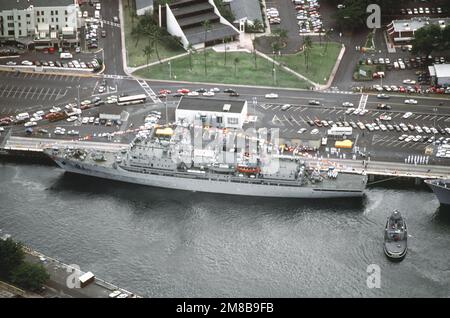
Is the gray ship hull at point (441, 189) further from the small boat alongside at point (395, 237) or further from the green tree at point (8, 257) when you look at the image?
the green tree at point (8, 257)

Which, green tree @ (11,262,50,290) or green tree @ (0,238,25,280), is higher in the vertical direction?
green tree @ (0,238,25,280)

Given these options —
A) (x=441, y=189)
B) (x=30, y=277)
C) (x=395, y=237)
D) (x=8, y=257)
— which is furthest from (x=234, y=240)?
(x=441, y=189)

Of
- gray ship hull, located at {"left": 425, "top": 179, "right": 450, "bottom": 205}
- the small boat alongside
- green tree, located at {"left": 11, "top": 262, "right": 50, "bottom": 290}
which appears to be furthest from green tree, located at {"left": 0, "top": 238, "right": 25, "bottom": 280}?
gray ship hull, located at {"left": 425, "top": 179, "right": 450, "bottom": 205}

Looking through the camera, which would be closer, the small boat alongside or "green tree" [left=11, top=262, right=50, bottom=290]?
"green tree" [left=11, top=262, right=50, bottom=290]

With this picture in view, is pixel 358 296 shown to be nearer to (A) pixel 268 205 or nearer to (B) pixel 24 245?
(A) pixel 268 205

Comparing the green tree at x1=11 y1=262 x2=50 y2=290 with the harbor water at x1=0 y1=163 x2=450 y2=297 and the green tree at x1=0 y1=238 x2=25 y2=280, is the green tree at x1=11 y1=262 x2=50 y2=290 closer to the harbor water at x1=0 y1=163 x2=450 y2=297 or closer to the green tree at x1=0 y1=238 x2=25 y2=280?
the green tree at x1=0 y1=238 x2=25 y2=280
